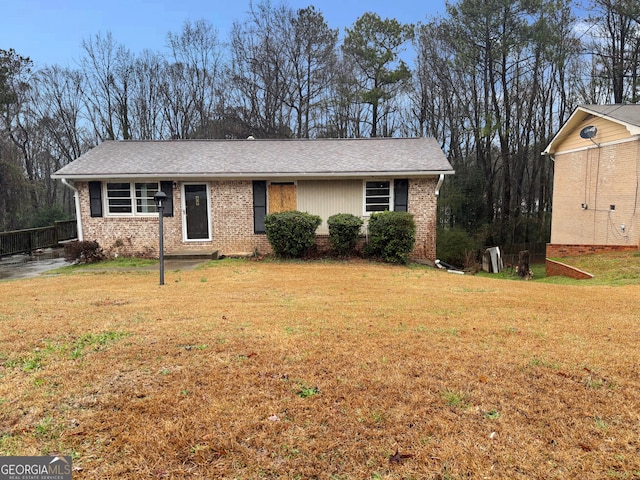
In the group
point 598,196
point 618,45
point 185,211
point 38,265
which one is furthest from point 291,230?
point 618,45

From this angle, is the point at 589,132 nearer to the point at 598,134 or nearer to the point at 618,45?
the point at 598,134

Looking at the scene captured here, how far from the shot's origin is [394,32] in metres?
22.3

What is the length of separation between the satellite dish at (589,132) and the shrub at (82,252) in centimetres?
1769

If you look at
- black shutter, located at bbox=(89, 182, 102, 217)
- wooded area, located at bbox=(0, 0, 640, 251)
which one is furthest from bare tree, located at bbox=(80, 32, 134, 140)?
black shutter, located at bbox=(89, 182, 102, 217)

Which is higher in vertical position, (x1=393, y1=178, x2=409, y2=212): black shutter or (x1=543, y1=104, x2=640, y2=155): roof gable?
(x1=543, y1=104, x2=640, y2=155): roof gable

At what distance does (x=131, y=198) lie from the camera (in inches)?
485

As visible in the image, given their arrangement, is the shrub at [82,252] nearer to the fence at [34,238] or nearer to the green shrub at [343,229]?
the fence at [34,238]

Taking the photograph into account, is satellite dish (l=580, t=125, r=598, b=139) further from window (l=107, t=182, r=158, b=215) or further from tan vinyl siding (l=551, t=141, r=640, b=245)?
window (l=107, t=182, r=158, b=215)

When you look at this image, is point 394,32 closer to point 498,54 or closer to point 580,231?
point 498,54

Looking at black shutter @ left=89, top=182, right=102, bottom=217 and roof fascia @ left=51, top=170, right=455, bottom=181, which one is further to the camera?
black shutter @ left=89, top=182, right=102, bottom=217

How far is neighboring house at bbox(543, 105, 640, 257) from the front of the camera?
12.8m

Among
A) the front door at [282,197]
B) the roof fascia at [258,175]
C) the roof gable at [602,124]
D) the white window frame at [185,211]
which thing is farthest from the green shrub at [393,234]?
the roof gable at [602,124]

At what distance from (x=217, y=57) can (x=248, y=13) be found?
333cm

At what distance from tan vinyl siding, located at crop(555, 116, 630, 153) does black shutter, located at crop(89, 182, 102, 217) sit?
17370 mm
